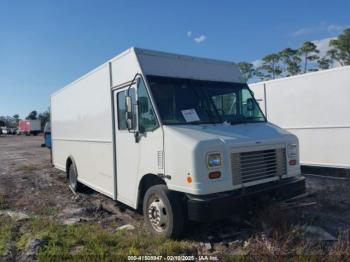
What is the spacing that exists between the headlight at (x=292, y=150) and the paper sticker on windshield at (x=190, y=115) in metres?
1.61

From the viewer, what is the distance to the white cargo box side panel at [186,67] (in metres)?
5.35

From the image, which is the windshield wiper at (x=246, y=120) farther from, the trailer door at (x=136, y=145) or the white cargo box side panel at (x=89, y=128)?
the white cargo box side panel at (x=89, y=128)

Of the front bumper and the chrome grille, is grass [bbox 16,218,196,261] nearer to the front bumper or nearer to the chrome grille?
the front bumper

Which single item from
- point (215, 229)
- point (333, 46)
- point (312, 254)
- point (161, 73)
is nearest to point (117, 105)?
point (161, 73)

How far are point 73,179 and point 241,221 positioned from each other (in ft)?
18.0

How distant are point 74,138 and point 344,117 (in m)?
7.35

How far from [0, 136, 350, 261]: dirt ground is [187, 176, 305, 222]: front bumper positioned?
0.88 ft

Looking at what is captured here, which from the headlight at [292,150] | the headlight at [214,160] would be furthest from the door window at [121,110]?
the headlight at [292,150]

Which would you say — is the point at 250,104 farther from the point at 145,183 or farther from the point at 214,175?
the point at 145,183

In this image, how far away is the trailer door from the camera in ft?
16.5

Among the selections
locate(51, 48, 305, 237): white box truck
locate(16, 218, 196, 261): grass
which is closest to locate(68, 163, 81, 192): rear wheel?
locate(51, 48, 305, 237): white box truck

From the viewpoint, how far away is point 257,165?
16.0 feet

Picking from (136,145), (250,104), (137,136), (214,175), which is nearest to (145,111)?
(137,136)

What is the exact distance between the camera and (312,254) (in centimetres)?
400
